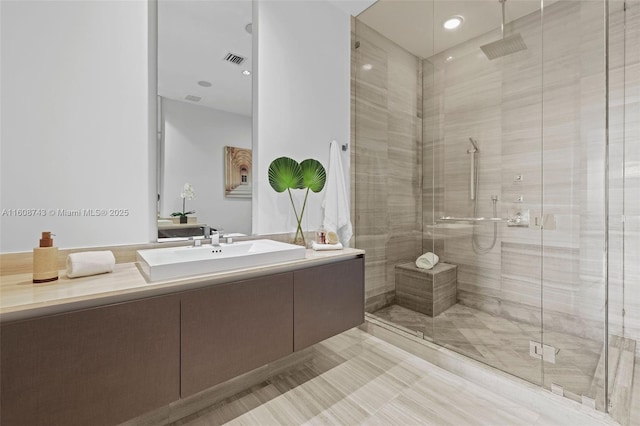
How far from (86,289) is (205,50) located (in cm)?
147

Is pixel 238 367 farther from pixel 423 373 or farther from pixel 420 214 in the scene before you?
pixel 420 214

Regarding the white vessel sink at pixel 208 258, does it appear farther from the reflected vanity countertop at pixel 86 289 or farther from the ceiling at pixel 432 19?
the ceiling at pixel 432 19

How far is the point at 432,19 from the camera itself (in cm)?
232

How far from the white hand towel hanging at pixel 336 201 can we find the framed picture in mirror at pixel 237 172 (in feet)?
2.08

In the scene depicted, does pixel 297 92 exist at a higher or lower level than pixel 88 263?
higher

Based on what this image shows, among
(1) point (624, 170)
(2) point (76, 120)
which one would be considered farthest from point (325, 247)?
(1) point (624, 170)

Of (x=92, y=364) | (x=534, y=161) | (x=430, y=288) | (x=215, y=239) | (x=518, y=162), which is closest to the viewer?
(x=92, y=364)

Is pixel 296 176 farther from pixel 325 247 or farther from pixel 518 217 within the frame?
pixel 518 217

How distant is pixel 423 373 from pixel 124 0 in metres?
2.65

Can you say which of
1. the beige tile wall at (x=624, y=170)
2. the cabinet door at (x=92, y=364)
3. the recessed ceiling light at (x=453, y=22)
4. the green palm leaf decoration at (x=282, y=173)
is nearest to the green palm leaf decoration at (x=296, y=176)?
the green palm leaf decoration at (x=282, y=173)

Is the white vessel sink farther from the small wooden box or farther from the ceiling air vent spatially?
the small wooden box

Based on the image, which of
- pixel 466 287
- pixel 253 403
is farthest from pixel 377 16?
pixel 253 403

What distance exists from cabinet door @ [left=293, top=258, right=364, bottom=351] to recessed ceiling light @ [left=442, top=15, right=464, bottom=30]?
1.97 metres

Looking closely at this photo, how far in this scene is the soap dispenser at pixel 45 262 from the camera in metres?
1.09
